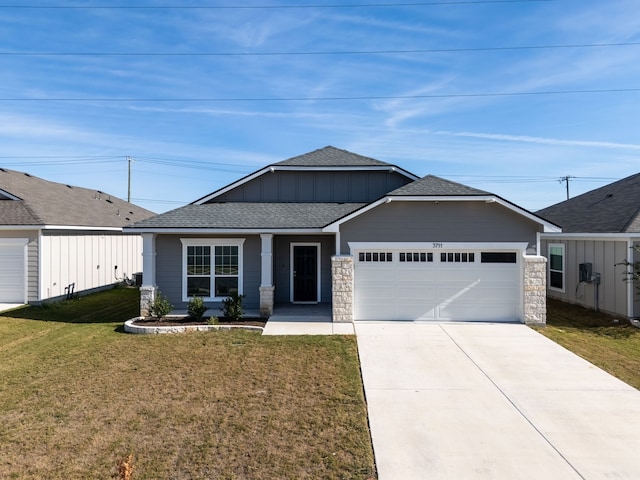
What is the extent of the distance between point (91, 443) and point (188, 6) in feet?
41.6

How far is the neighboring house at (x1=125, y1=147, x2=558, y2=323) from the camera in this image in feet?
36.8

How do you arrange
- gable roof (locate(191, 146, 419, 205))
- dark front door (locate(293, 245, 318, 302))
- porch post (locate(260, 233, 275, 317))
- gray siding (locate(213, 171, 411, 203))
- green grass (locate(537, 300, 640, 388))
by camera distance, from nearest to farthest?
green grass (locate(537, 300, 640, 388)) < porch post (locate(260, 233, 275, 317)) < dark front door (locate(293, 245, 318, 302)) < gable roof (locate(191, 146, 419, 205)) < gray siding (locate(213, 171, 411, 203))

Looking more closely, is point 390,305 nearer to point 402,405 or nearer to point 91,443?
point 402,405

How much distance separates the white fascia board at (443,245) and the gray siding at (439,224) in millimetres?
92

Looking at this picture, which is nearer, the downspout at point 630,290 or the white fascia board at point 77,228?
the downspout at point 630,290

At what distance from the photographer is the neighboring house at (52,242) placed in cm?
1416

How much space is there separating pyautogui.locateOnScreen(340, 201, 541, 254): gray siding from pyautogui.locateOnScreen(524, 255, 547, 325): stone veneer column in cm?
40

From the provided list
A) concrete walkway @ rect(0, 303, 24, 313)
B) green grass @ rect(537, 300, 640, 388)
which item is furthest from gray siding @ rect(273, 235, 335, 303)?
concrete walkway @ rect(0, 303, 24, 313)

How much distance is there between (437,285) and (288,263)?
17.1 ft

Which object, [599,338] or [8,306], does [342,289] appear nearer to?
Result: [599,338]

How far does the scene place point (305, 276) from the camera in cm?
1405

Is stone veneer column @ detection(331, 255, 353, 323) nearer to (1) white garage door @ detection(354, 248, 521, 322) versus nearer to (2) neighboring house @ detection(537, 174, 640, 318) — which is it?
(1) white garage door @ detection(354, 248, 521, 322)

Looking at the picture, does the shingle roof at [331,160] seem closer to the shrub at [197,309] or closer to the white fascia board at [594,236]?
the shrub at [197,309]

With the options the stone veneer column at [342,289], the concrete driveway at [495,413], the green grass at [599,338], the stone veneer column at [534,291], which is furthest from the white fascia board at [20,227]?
the green grass at [599,338]
